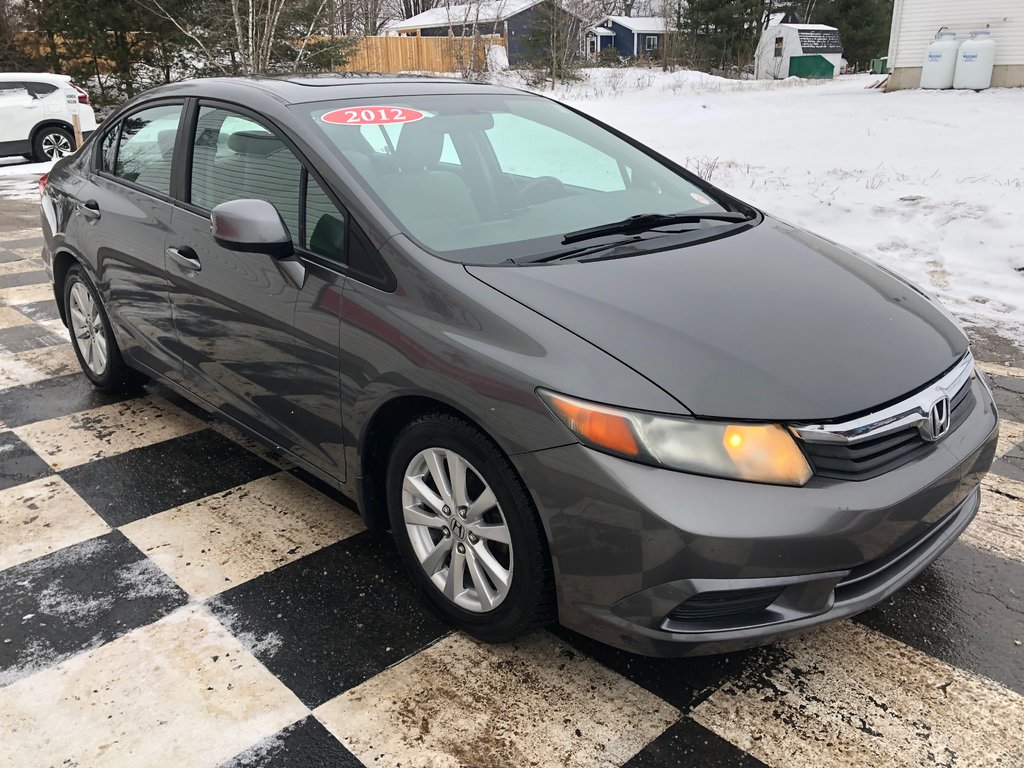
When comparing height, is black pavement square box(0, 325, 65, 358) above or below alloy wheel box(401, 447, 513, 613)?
below

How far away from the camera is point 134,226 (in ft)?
12.2

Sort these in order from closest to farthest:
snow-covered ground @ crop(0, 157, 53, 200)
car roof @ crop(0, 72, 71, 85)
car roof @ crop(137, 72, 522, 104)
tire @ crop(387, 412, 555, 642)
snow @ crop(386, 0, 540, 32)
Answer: tire @ crop(387, 412, 555, 642), car roof @ crop(137, 72, 522, 104), snow-covered ground @ crop(0, 157, 53, 200), car roof @ crop(0, 72, 71, 85), snow @ crop(386, 0, 540, 32)

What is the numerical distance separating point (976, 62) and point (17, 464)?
2068 cm

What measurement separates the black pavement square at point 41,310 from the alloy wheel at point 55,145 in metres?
10.1

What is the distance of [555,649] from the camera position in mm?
2537

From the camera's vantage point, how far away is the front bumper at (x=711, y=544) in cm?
198

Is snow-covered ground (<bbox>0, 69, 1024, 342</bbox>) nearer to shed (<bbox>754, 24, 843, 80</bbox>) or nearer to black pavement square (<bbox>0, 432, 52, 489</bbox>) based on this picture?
black pavement square (<bbox>0, 432, 52, 489</bbox>)

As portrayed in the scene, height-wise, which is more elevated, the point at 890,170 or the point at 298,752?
the point at 890,170

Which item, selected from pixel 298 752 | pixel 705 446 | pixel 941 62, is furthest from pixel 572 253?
pixel 941 62

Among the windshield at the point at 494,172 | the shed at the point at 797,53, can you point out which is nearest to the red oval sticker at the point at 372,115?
the windshield at the point at 494,172

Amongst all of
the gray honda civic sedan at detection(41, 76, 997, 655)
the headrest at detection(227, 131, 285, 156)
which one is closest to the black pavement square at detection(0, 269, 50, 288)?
the gray honda civic sedan at detection(41, 76, 997, 655)

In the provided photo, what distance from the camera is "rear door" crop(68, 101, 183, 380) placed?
142 inches

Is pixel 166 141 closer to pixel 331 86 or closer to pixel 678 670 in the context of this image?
pixel 331 86

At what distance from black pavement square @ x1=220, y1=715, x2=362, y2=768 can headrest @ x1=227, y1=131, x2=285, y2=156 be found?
192 cm
